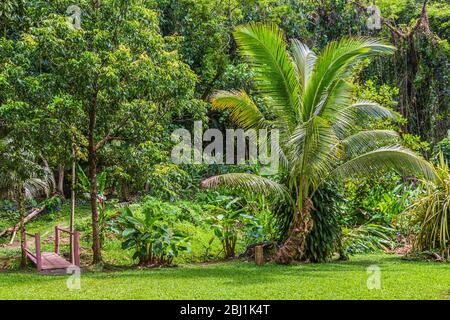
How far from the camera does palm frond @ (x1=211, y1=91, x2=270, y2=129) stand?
11227 millimetres

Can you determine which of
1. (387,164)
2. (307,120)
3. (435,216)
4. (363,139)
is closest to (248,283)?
(307,120)

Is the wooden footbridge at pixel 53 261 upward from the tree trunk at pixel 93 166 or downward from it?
downward

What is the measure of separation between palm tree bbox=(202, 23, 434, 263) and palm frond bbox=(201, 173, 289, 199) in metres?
0.02

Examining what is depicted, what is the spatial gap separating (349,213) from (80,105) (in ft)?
27.6

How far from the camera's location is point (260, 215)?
1413cm

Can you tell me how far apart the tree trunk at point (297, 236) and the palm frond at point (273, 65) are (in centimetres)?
171

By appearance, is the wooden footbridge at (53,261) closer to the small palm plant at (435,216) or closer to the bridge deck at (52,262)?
the bridge deck at (52,262)

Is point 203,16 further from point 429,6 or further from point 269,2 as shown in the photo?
point 429,6

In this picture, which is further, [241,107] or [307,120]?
[241,107]

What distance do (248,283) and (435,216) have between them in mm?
5187

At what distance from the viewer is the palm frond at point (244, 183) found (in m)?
10.3

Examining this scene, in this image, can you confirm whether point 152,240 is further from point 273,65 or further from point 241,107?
point 273,65

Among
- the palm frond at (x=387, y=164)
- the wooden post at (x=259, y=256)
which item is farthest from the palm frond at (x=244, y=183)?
the palm frond at (x=387, y=164)

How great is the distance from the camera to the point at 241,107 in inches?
453
